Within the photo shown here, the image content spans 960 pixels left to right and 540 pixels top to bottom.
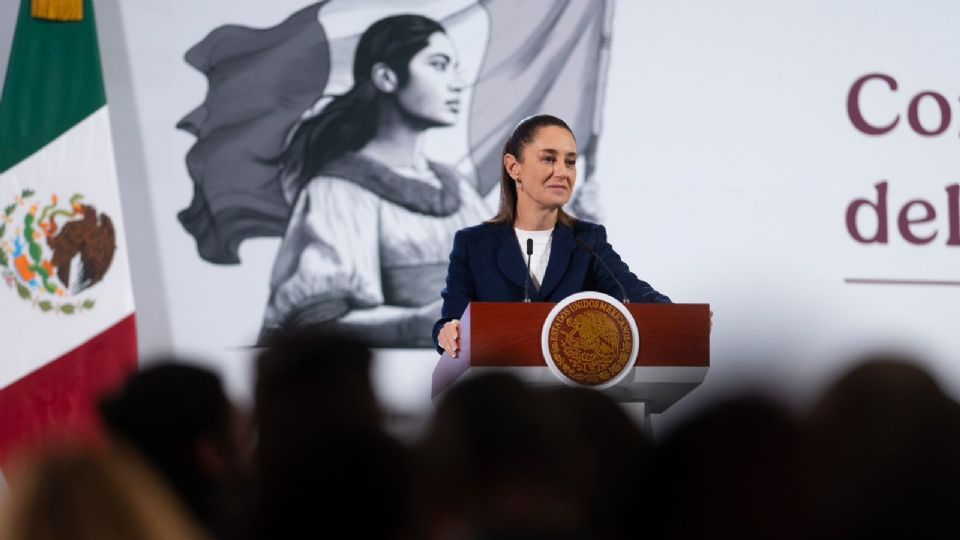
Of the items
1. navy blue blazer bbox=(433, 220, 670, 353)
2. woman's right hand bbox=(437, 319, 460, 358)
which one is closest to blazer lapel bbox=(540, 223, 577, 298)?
navy blue blazer bbox=(433, 220, 670, 353)

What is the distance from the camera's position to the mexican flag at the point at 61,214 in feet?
19.6

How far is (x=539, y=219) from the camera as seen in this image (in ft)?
13.7

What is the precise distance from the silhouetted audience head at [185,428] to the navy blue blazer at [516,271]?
231cm

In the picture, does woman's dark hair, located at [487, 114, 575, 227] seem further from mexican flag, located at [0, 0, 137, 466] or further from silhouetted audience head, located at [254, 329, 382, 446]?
silhouetted audience head, located at [254, 329, 382, 446]

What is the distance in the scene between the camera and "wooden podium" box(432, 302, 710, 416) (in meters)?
3.32

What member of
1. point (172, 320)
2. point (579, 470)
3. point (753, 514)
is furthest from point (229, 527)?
point (172, 320)

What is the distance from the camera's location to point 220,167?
605 centimetres

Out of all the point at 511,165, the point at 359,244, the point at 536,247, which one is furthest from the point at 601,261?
the point at 359,244

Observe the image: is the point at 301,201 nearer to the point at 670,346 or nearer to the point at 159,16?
the point at 159,16

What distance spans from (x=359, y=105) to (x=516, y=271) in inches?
92.5

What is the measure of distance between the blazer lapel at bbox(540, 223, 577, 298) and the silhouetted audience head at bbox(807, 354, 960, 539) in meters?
2.53

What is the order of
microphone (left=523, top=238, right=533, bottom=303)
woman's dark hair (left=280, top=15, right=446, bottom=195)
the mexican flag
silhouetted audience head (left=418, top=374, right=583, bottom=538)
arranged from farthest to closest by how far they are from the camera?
woman's dark hair (left=280, top=15, right=446, bottom=195) < the mexican flag < microphone (left=523, top=238, right=533, bottom=303) < silhouetted audience head (left=418, top=374, right=583, bottom=538)

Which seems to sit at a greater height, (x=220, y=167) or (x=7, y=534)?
(x=7, y=534)

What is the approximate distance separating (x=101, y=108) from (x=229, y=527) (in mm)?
4842
